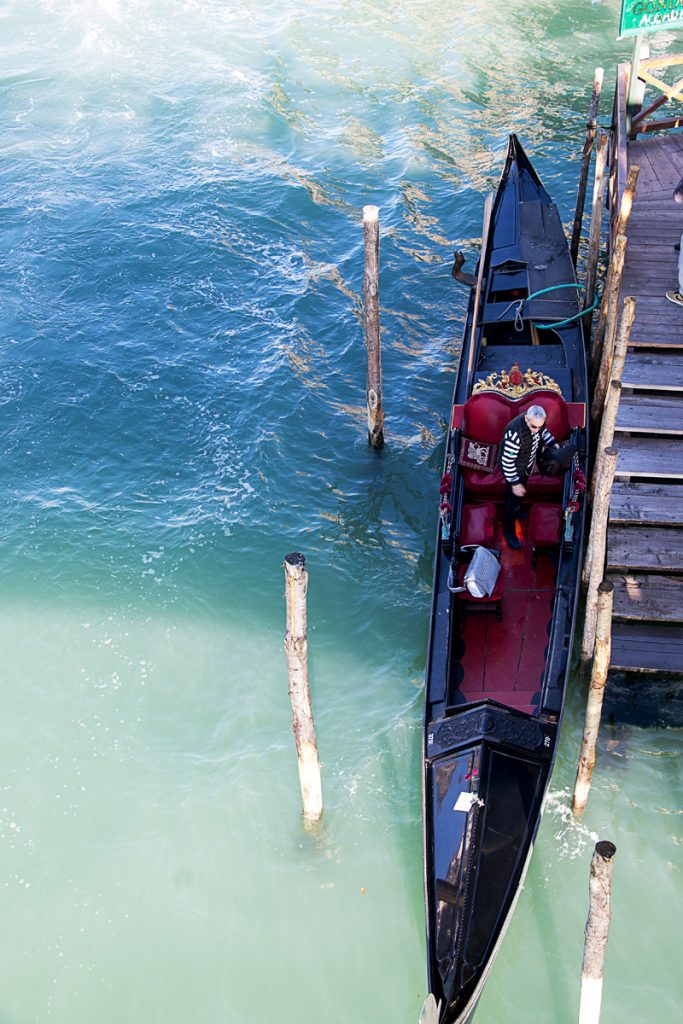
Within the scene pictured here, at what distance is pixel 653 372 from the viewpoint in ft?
26.2

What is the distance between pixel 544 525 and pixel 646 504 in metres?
0.79

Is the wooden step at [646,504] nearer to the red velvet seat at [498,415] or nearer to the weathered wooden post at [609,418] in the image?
the red velvet seat at [498,415]

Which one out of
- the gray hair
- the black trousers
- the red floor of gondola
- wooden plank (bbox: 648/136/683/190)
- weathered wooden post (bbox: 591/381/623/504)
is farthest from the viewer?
wooden plank (bbox: 648/136/683/190)

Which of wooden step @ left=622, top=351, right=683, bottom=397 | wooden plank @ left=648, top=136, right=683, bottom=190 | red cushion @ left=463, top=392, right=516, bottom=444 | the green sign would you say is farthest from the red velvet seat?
the green sign

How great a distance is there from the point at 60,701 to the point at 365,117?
13.5 meters

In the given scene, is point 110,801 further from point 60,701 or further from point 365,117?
point 365,117

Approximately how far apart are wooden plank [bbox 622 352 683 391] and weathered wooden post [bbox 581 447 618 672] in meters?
1.95

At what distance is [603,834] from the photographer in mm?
6227

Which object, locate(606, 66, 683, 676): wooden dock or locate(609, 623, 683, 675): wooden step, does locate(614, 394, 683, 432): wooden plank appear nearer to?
locate(606, 66, 683, 676): wooden dock

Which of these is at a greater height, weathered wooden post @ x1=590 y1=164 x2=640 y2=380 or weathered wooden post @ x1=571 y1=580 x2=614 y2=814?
weathered wooden post @ x1=590 y1=164 x2=640 y2=380

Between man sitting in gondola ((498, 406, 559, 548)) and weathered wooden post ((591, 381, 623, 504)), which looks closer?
weathered wooden post ((591, 381, 623, 504))

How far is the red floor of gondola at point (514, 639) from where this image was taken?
6520 millimetres

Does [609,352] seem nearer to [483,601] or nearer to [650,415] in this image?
[650,415]

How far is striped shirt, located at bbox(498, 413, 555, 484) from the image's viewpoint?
23.7 ft
